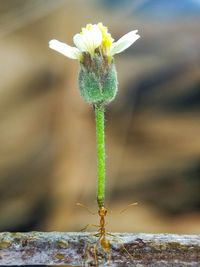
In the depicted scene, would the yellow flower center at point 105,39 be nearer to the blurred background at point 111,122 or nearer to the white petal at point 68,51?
the white petal at point 68,51

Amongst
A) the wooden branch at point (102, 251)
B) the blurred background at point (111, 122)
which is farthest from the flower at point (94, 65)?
the blurred background at point (111, 122)

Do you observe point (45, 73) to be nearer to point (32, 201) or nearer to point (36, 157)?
point (36, 157)

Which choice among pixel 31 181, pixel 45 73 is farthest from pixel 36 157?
pixel 45 73

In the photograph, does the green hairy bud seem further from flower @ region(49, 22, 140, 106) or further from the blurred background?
the blurred background

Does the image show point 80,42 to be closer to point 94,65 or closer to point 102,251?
point 94,65

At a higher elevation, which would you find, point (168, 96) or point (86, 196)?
point (168, 96)
